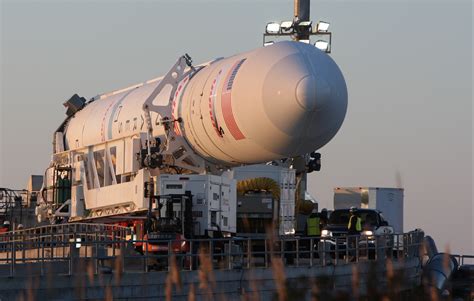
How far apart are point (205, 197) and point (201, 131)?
1.59 metres

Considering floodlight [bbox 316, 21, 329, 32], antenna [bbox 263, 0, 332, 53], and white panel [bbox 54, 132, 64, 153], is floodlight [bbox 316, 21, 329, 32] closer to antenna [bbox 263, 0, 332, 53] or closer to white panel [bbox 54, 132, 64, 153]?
antenna [bbox 263, 0, 332, 53]

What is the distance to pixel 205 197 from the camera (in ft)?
96.5

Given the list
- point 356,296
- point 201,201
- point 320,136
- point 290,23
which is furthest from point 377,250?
point 290,23

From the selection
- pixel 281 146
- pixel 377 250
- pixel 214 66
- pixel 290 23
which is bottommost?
pixel 377 250

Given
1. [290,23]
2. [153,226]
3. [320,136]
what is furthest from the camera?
[290,23]

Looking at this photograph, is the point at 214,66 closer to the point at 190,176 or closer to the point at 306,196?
the point at 190,176

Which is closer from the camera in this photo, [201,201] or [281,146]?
[281,146]

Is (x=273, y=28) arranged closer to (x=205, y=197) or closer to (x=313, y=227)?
(x=313, y=227)

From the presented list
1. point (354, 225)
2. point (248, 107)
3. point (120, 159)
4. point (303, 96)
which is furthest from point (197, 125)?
point (354, 225)

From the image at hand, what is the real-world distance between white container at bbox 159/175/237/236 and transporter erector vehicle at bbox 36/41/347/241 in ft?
0.08

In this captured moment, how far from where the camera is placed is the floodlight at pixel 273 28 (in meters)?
55.7

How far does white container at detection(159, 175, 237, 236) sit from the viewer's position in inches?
1156

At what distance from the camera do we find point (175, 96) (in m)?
30.8

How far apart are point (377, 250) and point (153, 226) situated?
6.01m
